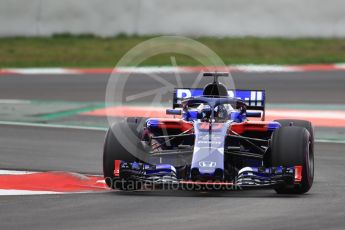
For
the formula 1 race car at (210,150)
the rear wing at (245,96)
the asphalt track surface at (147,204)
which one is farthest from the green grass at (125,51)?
the formula 1 race car at (210,150)

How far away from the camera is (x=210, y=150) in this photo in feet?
35.4

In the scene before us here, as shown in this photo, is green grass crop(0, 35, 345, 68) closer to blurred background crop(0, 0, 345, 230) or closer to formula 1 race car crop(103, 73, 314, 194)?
blurred background crop(0, 0, 345, 230)

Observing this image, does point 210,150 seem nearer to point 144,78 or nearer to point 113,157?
point 113,157

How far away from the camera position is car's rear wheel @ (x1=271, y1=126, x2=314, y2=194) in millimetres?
10891

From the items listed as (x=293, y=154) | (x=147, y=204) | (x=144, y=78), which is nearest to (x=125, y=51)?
(x=144, y=78)

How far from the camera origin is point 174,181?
10625 millimetres

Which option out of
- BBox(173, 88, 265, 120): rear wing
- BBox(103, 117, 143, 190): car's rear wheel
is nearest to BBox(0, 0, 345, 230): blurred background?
BBox(103, 117, 143, 190): car's rear wheel

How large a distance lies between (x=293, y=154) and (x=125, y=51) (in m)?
14.4

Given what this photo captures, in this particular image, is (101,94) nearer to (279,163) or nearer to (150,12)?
(150,12)

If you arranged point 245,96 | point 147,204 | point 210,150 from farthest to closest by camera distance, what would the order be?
point 245,96
point 210,150
point 147,204

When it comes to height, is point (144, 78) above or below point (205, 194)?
above

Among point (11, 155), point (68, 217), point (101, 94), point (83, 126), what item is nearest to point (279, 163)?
point (68, 217)

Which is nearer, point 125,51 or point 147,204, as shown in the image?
point 147,204

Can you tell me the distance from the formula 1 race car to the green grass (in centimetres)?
1212
